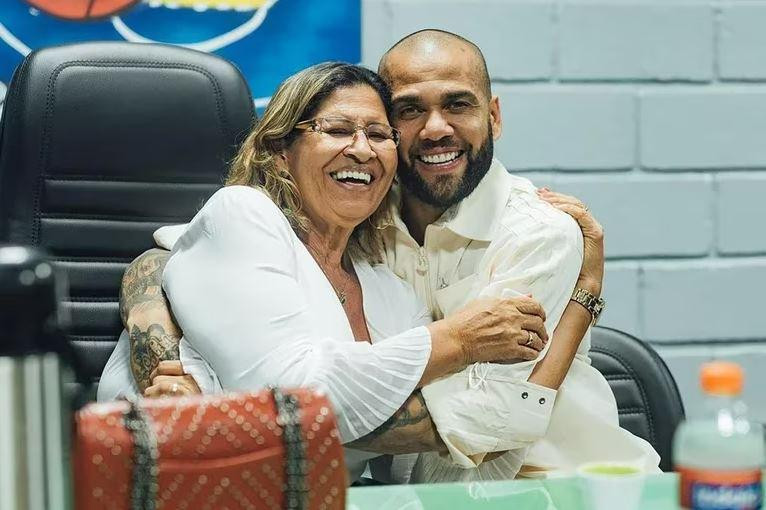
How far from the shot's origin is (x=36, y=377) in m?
0.69

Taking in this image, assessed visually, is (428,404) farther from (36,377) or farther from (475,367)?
(36,377)

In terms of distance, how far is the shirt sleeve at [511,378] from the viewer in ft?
5.26

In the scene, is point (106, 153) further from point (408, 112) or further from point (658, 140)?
point (658, 140)

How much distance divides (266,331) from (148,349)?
0.23m

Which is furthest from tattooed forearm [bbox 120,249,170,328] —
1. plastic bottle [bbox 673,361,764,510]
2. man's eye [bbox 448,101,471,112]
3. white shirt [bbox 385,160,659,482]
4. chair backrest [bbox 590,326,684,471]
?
plastic bottle [bbox 673,361,764,510]

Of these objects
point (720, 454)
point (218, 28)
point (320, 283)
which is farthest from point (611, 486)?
point (218, 28)

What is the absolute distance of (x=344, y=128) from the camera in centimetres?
173

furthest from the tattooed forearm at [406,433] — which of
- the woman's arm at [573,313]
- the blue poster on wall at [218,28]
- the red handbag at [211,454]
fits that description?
the blue poster on wall at [218,28]

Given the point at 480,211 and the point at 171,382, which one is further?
the point at 480,211

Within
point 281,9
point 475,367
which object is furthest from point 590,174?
point 475,367

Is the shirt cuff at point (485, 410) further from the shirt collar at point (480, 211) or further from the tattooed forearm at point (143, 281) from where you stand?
the tattooed forearm at point (143, 281)

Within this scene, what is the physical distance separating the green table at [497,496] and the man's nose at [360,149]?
602 mm

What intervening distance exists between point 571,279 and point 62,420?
3.75 feet

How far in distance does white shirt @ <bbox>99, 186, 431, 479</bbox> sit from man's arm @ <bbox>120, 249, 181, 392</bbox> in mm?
28
